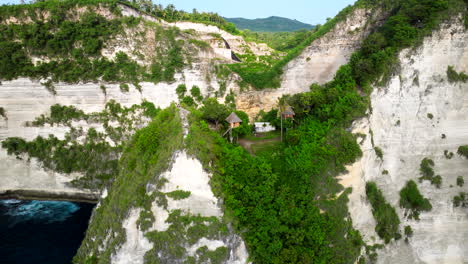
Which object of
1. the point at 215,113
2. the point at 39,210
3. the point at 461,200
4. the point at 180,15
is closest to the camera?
the point at 461,200

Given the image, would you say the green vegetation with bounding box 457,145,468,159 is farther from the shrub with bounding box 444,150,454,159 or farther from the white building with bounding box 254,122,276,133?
the white building with bounding box 254,122,276,133

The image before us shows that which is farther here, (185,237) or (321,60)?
(321,60)

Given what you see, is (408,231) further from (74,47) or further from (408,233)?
(74,47)

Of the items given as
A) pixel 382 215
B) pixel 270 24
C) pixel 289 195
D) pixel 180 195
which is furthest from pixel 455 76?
pixel 270 24

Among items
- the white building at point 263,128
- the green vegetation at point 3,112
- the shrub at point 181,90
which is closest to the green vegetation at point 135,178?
the white building at point 263,128

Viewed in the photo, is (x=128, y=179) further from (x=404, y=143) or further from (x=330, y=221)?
(x=404, y=143)

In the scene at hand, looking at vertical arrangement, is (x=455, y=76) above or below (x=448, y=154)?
above

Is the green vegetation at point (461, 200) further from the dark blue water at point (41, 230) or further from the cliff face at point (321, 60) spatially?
the dark blue water at point (41, 230)
